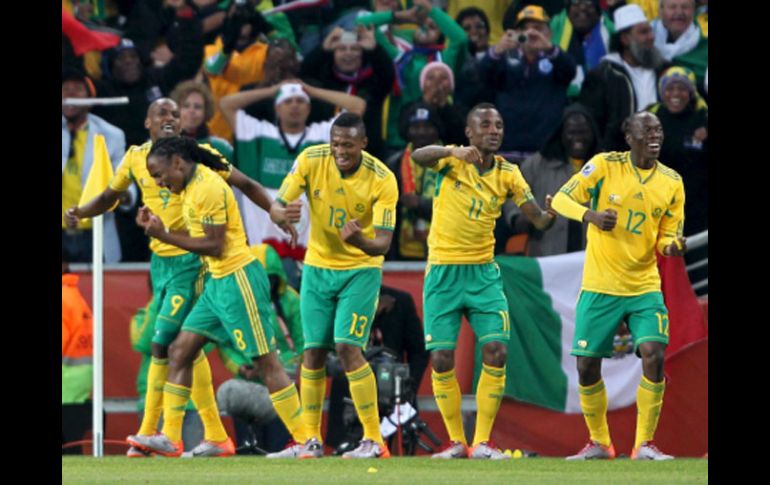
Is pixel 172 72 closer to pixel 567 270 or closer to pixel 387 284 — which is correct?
pixel 387 284

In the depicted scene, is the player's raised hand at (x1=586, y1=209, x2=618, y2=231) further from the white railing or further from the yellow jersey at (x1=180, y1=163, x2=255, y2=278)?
the white railing

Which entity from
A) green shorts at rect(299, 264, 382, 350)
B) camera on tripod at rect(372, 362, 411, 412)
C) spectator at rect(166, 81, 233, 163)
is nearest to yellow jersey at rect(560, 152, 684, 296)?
green shorts at rect(299, 264, 382, 350)

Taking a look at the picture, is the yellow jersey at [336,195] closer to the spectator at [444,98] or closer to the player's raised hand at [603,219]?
the player's raised hand at [603,219]

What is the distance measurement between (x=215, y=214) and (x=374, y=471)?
7.92 feet

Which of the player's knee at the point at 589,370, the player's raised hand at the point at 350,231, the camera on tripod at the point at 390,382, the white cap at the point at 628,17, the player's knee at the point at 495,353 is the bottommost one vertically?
the camera on tripod at the point at 390,382

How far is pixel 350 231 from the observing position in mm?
11031

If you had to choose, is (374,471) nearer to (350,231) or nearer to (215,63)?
(350,231)

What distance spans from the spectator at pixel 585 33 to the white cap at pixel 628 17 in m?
0.24

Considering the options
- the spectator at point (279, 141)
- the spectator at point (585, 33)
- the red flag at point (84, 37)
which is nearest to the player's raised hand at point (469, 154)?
the spectator at point (279, 141)

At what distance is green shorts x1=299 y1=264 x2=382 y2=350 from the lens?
11.5 meters

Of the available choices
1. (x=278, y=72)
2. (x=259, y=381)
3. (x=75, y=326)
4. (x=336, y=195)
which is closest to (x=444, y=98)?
(x=278, y=72)

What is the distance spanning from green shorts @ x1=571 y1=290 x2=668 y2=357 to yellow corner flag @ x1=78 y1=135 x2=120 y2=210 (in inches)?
154

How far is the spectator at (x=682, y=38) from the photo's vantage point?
15.3 metres
